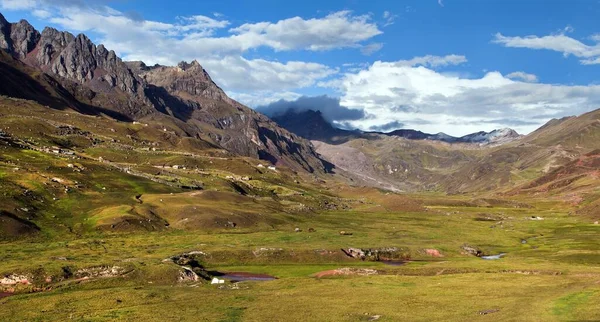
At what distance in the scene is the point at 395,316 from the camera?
47.6 meters

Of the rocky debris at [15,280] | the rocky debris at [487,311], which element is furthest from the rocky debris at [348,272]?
the rocky debris at [15,280]

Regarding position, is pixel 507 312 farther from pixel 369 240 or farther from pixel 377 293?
pixel 369 240

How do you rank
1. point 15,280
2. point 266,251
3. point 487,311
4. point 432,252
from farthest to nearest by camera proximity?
point 432,252, point 266,251, point 15,280, point 487,311

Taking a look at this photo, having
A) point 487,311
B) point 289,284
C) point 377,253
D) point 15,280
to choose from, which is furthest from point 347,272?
point 15,280

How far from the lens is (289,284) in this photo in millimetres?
71562

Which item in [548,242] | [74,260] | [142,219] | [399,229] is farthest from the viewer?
[399,229]

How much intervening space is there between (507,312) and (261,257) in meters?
64.9

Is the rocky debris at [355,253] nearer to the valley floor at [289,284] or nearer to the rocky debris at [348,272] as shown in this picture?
the valley floor at [289,284]

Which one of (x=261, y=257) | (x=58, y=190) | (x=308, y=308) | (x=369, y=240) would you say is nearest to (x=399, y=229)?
(x=369, y=240)

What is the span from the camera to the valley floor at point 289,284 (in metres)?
50.0

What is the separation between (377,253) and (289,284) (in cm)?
5106

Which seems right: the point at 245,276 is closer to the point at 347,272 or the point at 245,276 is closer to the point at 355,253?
the point at 347,272

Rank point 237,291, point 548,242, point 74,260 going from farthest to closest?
point 548,242 → point 74,260 → point 237,291

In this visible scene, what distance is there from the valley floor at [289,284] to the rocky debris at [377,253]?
2.52 m
